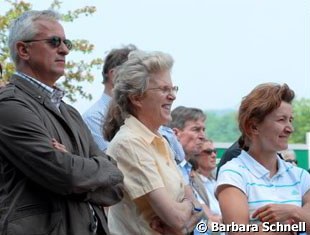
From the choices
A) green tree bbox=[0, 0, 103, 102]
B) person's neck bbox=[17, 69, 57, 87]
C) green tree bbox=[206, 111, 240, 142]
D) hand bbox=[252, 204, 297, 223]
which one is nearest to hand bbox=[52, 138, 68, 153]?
person's neck bbox=[17, 69, 57, 87]

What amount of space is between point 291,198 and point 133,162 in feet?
3.11

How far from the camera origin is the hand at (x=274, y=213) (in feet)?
13.5

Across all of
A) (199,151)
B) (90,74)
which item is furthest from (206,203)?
(90,74)

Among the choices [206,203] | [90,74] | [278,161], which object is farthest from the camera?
[90,74]

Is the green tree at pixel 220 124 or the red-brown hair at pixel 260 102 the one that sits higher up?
the red-brown hair at pixel 260 102

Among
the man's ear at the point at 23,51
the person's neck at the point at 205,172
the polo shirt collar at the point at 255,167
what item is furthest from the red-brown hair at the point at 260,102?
the person's neck at the point at 205,172

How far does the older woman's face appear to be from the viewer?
14.7 ft

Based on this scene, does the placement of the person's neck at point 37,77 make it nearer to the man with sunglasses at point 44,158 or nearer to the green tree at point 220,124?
the man with sunglasses at point 44,158

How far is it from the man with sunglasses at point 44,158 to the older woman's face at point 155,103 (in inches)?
19.4

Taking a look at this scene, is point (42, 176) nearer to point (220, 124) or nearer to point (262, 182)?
point (262, 182)

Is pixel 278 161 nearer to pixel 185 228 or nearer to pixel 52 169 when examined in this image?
pixel 185 228

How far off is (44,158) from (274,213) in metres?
1.34

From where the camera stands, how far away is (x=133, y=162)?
423cm

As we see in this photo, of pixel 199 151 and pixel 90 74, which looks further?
pixel 90 74
